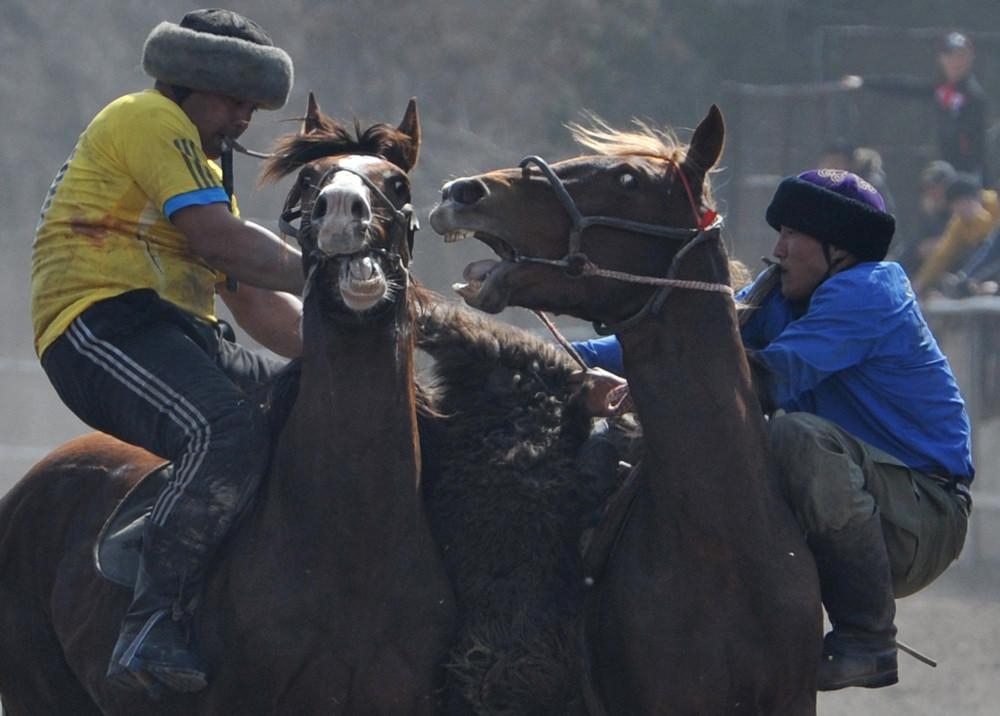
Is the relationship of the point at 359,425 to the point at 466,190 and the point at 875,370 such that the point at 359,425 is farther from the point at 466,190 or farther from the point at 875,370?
the point at 875,370

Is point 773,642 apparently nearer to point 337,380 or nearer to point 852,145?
point 337,380

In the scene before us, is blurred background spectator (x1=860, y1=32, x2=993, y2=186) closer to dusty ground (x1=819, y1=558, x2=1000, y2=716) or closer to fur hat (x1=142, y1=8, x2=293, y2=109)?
dusty ground (x1=819, y1=558, x2=1000, y2=716)

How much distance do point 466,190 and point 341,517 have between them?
96 centimetres

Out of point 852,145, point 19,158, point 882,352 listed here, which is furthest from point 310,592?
point 19,158

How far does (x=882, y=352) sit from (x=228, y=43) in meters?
2.13

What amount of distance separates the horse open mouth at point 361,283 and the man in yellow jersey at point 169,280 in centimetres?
55

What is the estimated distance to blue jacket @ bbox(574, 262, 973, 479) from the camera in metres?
4.85

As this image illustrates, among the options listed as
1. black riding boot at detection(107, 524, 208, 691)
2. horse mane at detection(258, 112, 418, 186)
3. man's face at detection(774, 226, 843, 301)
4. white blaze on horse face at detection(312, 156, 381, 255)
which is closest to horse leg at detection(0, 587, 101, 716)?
black riding boot at detection(107, 524, 208, 691)

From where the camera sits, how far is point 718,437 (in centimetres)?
470

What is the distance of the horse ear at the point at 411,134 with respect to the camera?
203 inches

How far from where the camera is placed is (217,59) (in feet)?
17.7

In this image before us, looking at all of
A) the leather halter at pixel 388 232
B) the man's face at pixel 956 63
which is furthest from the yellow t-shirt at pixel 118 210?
the man's face at pixel 956 63

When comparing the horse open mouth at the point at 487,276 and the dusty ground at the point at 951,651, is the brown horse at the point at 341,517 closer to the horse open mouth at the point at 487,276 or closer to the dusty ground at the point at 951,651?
the horse open mouth at the point at 487,276

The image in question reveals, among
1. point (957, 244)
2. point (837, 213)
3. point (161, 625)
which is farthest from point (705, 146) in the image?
point (957, 244)
